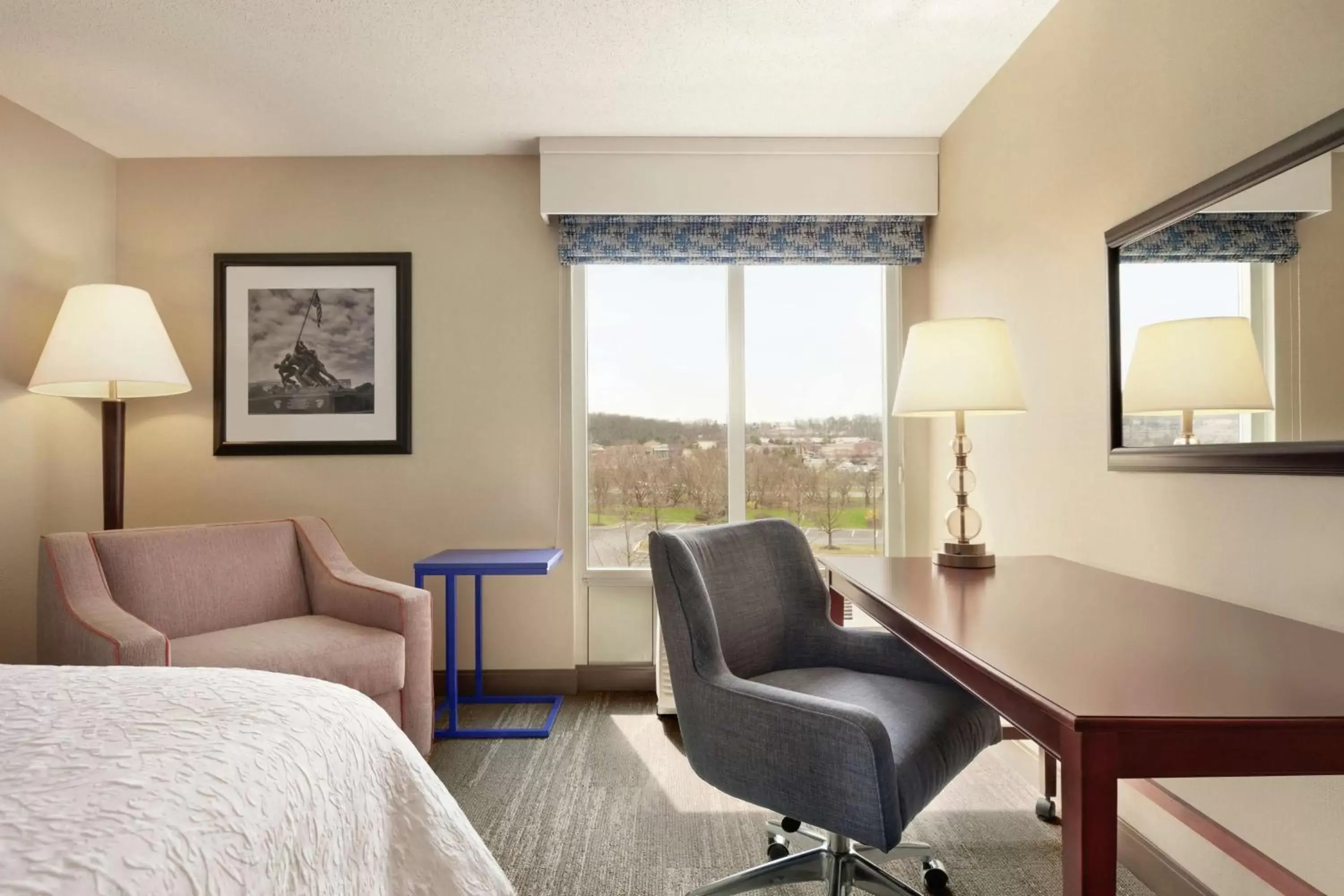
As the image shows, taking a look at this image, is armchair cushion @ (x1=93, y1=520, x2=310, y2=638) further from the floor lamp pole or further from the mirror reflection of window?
the mirror reflection of window

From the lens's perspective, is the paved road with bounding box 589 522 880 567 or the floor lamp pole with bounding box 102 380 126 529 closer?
the floor lamp pole with bounding box 102 380 126 529

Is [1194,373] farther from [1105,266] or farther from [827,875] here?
[827,875]

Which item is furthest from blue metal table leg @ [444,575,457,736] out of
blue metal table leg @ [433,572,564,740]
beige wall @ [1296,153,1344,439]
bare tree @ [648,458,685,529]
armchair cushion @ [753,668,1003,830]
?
beige wall @ [1296,153,1344,439]

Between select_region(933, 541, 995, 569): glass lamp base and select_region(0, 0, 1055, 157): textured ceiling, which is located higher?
select_region(0, 0, 1055, 157): textured ceiling

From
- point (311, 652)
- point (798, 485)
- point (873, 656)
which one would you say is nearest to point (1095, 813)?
point (873, 656)

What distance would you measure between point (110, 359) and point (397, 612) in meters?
1.38

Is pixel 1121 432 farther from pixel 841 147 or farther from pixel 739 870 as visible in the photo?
pixel 841 147

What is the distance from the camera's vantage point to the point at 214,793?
2.78ft

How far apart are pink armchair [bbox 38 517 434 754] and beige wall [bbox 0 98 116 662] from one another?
61 cm

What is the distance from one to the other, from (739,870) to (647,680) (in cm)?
148

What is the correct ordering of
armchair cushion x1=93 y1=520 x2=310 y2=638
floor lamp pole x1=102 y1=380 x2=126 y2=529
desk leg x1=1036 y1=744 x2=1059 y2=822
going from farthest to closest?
floor lamp pole x1=102 y1=380 x2=126 y2=529 → armchair cushion x1=93 y1=520 x2=310 y2=638 → desk leg x1=1036 y1=744 x2=1059 y2=822

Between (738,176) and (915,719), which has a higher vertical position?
(738,176)

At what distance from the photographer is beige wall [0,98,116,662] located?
109 inches

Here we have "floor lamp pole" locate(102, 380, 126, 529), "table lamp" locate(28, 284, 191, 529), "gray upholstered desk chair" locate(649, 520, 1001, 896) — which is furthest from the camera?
"floor lamp pole" locate(102, 380, 126, 529)
